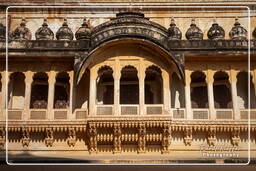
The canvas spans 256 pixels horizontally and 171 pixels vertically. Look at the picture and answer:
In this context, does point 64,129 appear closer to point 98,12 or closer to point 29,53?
point 29,53

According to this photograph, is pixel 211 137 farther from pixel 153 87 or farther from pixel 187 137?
pixel 153 87

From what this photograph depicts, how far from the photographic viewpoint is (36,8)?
16.1 meters

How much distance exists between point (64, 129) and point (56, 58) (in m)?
2.56

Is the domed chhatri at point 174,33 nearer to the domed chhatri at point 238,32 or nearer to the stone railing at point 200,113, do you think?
the domed chhatri at point 238,32

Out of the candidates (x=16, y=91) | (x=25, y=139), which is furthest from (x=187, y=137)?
(x=16, y=91)

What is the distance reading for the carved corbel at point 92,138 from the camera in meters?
12.9

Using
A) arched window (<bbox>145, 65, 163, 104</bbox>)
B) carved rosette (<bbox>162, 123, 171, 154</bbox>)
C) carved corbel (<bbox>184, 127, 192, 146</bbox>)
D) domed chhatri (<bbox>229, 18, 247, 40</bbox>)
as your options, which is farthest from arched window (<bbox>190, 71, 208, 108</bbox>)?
carved rosette (<bbox>162, 123, 171, 154</bbox>)

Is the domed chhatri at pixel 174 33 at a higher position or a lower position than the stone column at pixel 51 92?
higher

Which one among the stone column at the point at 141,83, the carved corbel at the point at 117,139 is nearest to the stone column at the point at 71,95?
the carved corbel at the point at 117,139

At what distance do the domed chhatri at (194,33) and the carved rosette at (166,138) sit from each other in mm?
3517

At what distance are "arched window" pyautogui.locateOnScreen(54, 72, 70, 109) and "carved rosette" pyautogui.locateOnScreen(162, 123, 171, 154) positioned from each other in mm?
3967

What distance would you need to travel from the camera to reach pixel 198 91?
1512 cm

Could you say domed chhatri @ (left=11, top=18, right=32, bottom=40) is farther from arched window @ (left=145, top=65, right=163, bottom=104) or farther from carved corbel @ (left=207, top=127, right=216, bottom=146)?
carved corbel @ (left=207, top=127, right=216, bottom=146)

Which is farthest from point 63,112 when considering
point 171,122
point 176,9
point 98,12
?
point 176,9
